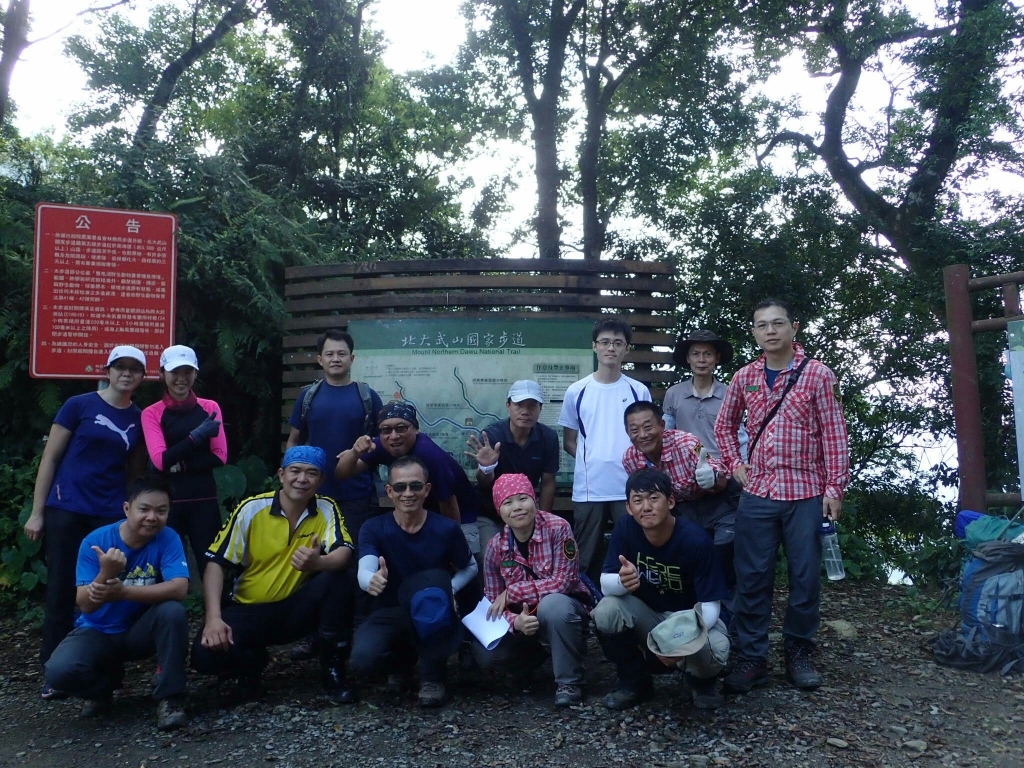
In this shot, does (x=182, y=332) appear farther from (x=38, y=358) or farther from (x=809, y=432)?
(x=809, y=432)

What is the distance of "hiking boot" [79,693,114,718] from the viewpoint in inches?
154

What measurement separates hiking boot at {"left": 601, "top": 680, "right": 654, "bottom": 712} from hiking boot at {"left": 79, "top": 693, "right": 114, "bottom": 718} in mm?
2364

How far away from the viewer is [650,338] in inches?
239

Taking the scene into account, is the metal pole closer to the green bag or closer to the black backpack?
the green bag

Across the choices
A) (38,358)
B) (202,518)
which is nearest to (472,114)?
(38,358)

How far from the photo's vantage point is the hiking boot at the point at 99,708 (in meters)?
3.92

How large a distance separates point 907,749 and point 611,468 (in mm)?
1965

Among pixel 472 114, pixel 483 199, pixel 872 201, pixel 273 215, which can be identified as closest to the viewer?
pixel 273 215

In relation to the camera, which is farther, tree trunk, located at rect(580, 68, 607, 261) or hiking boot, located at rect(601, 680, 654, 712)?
tree trunk, located at rect(580, 68, 607, 261)

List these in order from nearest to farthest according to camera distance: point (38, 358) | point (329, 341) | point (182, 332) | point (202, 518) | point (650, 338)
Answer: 1. point (202, 518)
2. point (329, 341)
3. point (38, 358)
4. point (650, 338)
5. point (182, 332)

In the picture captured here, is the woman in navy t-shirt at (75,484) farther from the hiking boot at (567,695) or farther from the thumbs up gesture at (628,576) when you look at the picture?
the thumbs up gesture at (628,576)

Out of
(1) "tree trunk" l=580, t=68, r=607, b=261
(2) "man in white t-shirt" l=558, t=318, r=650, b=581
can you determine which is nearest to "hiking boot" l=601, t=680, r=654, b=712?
(2) "man in white t-shirt" l=558, t=318, r=650, b=581

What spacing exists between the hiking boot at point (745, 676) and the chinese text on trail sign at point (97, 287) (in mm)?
4128

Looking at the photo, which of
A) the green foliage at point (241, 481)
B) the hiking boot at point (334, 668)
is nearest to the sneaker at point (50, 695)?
the hiking boot at point (334, 668)
